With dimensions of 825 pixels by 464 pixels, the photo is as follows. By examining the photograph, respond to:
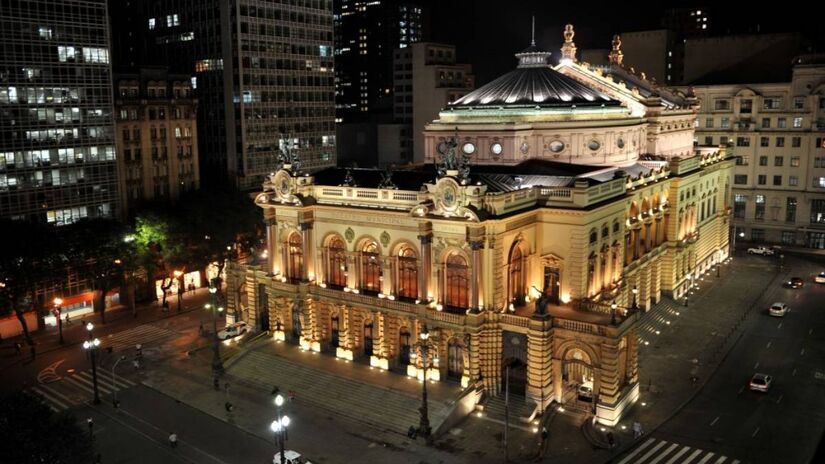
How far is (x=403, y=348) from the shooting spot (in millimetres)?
63844

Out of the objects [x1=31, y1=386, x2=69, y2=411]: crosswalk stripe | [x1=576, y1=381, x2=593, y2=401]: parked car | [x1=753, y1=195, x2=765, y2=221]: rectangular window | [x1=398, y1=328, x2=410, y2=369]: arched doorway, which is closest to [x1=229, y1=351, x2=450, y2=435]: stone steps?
[x1=398, y1=328, x2=410, y2=369]: arched doorway

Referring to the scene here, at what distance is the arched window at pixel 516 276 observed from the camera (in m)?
61.3

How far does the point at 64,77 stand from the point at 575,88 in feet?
201

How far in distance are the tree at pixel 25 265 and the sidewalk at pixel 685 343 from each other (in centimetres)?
5710

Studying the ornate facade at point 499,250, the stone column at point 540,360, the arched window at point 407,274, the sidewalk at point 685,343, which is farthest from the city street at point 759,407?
the arched window at point 407,274

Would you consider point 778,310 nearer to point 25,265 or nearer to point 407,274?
point 407,274

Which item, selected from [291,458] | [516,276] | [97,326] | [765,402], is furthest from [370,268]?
[97,326]

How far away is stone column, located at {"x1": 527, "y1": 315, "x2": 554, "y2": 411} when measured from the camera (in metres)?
56.3

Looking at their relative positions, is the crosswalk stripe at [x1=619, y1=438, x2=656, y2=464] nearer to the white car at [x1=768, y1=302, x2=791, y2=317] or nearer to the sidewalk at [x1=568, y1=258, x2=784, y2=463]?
the sidewalk at [x1=568, y1=258, x2=784, y2=463]

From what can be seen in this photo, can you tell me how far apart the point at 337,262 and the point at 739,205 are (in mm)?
84509

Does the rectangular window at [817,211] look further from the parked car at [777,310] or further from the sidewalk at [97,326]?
the sidewalk at [97,326]

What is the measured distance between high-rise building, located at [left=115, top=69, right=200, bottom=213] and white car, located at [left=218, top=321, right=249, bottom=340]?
28.6m

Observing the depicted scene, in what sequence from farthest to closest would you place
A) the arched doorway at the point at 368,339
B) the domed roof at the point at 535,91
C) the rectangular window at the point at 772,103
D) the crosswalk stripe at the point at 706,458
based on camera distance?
the rectangular window at the point at 772,103 < the domed roof at the point at 535,91 < the arched doorway at the point at 368,339 < the crosswalk stripe at the point at 706,458

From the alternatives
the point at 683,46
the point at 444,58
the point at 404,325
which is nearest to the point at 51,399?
the point at 404,325
